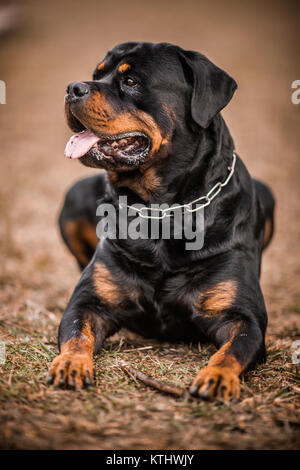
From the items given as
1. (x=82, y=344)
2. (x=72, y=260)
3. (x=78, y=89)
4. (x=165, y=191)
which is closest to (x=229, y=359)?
A: (x=82, y=344)

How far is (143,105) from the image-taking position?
249 cm

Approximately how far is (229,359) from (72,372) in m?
0.69

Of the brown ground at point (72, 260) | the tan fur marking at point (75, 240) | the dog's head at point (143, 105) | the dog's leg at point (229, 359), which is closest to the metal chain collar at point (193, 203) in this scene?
the dog's head at point (143, 105)

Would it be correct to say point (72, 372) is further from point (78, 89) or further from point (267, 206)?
A: point (267, 206)

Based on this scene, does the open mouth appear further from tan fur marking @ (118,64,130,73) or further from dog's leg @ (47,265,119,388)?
dog's leg @ (47,265,119,388)

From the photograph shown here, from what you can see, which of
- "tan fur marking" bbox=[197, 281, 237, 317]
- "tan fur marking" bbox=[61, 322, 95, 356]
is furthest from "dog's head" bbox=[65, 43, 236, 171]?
"tan fur marking" bbox=[61, 322, 95, 356]

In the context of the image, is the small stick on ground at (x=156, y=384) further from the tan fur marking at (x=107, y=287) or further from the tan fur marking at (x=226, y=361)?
the tan fur marking at (x=107, y=287)

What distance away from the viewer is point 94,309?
2.49 meters

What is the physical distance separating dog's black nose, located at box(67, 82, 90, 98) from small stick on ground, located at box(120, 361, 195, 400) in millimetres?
1409

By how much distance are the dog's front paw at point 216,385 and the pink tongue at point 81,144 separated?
1333 mm
